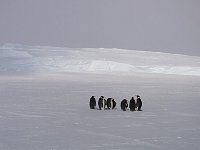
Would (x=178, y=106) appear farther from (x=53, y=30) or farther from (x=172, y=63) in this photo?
(x=53, y=30)

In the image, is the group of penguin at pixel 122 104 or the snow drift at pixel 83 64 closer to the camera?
the group of penguin at pixel 122 104

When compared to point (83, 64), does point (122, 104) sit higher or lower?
lower

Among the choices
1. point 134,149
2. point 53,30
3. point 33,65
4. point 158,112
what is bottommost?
point 134,149

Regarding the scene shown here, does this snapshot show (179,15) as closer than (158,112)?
No

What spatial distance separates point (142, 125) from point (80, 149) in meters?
2.61

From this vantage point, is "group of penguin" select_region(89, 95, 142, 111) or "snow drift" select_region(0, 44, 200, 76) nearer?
"group of penguin" select_region(89, 95, 142, 111)

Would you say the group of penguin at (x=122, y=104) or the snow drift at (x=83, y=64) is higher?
the snow drift at (x=83, y=64)

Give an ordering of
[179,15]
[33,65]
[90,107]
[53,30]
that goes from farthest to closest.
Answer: [179,15] → [53,30] → [33,65] → [90,107]

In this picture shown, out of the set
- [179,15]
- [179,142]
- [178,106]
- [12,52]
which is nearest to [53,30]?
[12,52]

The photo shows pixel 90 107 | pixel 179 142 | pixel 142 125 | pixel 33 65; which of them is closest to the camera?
pixel 179 142

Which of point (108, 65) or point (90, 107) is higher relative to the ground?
point (108, 65)

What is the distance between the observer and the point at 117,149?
19.7 feet

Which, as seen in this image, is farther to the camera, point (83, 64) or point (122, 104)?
point (83, 64)

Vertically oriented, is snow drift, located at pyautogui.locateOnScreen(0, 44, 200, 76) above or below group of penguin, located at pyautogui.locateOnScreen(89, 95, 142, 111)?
above
